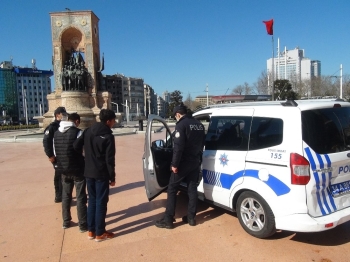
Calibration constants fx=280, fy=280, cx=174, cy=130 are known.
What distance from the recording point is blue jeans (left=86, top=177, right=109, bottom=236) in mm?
3680

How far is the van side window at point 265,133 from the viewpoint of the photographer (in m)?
3.34

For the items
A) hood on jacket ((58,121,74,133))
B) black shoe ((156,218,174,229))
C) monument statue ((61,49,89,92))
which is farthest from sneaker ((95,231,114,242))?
monument statue ((61,49,89,92))

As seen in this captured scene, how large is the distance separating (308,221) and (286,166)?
2.12ft

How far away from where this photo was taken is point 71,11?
29.1 meters

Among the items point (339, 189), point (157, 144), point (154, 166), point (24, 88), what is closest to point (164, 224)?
point (154, 166)

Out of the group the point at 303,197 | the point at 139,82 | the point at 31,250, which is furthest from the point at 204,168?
the point at 139,82

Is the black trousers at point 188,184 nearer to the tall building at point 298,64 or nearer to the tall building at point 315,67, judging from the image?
the tall building at point 298,64

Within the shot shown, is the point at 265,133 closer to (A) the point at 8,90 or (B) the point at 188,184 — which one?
(B) the point at 188,184

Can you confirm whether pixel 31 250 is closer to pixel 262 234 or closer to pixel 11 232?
pixel 11 232

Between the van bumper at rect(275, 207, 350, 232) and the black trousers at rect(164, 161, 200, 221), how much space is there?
4.16 ft

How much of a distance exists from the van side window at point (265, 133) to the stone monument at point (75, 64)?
82.3 feet

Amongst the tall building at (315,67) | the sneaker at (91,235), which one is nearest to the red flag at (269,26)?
the sneaker at (91,235)

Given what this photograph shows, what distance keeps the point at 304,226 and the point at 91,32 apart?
1201 inches

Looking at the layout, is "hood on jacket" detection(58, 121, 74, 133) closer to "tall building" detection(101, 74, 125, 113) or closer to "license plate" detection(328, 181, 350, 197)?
"license plate" detection(328, 181, 350, 197)
